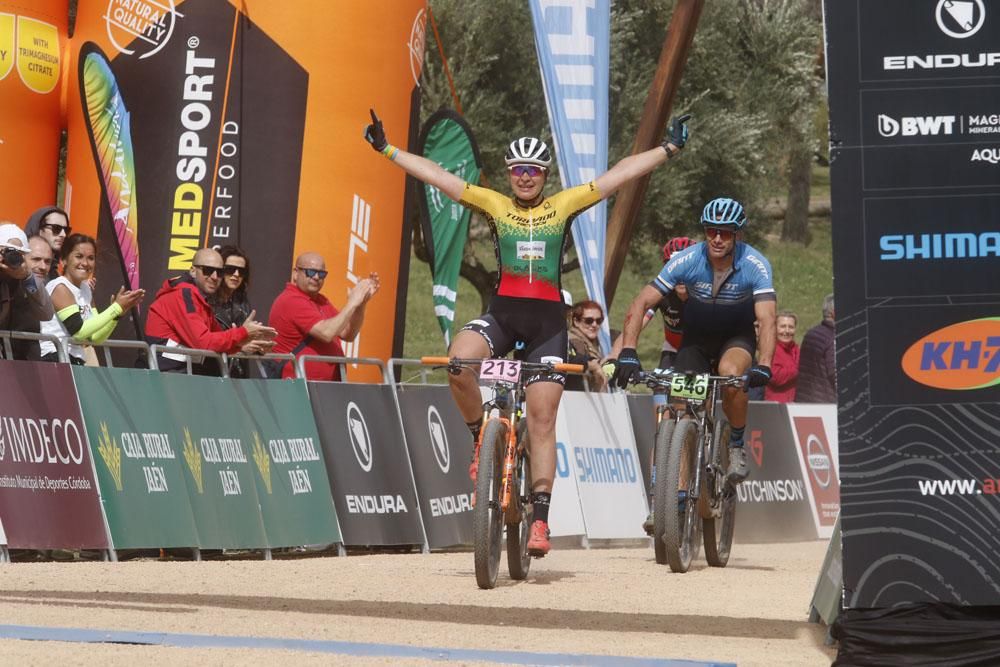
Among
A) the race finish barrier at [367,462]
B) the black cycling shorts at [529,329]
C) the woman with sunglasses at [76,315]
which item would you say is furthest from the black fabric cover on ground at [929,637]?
the race finish barrier at [367,462]

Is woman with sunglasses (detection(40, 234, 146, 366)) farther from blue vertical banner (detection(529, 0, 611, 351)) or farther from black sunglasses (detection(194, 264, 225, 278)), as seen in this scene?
blue vertical banner (detection(529, 0, 611, 351))

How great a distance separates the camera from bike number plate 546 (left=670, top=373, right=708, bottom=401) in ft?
34.6

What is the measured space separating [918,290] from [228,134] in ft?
30.2

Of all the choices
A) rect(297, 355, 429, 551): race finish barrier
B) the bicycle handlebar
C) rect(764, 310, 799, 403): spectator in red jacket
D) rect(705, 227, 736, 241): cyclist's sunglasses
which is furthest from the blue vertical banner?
the bicycle handlebar

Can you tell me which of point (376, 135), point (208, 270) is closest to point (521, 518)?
point (376, 135)

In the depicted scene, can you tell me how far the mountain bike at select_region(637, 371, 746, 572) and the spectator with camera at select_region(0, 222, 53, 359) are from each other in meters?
3.39

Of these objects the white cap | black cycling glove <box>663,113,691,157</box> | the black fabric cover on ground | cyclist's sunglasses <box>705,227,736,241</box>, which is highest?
black cycling glove <box>663,113,691,157</box>

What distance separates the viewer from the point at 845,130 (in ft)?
19.8

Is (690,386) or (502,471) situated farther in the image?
(690,386)

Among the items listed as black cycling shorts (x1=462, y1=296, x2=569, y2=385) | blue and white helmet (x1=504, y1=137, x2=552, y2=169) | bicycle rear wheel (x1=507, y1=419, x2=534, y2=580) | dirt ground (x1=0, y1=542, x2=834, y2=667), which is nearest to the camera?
dirt ground (x1=0, y1=542, x2=834, y2=667)

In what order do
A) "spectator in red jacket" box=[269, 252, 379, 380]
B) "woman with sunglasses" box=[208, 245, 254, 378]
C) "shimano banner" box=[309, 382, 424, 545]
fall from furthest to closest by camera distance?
"spectator in red jacket" box=[269, 252, 379, 380]
"shimano banner" box=[309, 382, 424, 545]
"woman with sunglasses" box=[208, 245, 254, 378]

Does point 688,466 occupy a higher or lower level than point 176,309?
lower

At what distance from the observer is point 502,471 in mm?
9266

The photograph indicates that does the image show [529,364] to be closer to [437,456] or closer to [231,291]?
[231,291]
